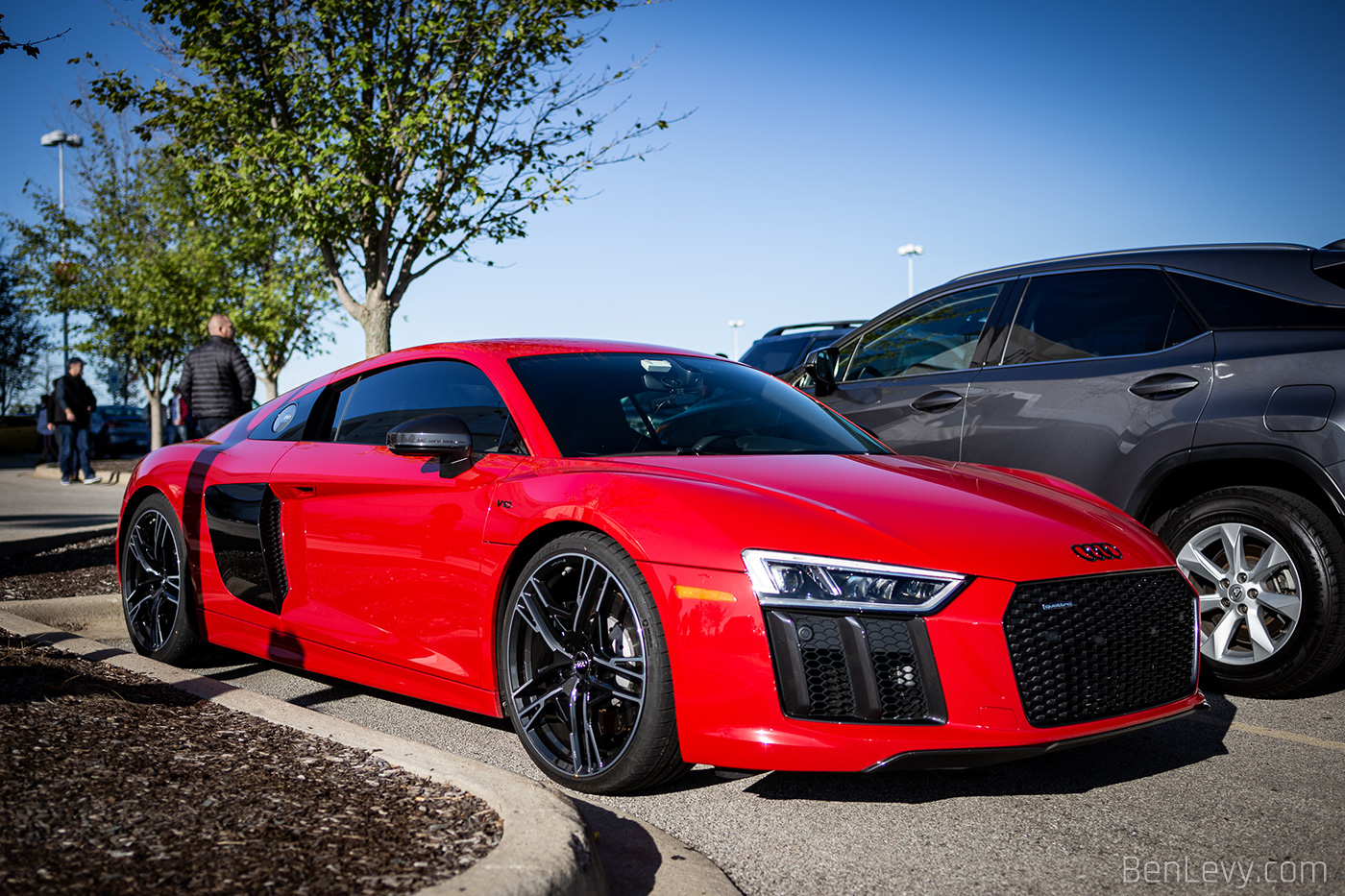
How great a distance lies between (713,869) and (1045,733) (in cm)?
96

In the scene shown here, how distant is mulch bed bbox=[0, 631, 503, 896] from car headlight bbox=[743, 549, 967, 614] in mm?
950

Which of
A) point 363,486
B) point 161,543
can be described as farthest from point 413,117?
point 363,486

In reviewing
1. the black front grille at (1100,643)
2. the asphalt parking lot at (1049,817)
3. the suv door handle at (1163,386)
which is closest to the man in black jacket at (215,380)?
the asphalt parking lot at (1049,817)

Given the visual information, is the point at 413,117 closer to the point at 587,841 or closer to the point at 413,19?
the point at 413,19

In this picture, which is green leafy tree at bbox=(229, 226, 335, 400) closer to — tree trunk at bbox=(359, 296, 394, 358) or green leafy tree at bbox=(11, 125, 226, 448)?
green leafy tree at bbox=(11, 125, 226, 448)

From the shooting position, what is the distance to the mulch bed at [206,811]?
2287 millimetres

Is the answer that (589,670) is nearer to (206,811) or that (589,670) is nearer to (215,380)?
(206,811)

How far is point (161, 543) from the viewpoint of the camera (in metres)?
5.36

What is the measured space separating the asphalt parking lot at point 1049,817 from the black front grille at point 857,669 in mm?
376

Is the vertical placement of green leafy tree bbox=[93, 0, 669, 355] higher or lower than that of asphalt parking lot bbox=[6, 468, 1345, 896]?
higher

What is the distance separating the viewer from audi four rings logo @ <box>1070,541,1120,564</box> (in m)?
3.26

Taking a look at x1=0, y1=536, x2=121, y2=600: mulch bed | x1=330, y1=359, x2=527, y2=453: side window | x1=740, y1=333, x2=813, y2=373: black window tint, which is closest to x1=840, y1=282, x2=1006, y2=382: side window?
x1=330, y1=359, x2=527, y2=453: side window

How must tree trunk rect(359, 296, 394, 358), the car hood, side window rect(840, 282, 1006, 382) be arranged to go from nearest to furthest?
the car hood
side window rect(840, 282, 1006, 382)
tree trunk rect(359, 296, 394, 358)

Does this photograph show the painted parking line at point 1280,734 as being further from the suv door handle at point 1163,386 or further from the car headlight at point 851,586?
the car headlight at point 851,586
